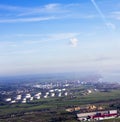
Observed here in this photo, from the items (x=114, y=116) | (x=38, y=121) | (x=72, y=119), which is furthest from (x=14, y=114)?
(x=114, y=116)

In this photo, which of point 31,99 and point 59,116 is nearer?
point 59,116

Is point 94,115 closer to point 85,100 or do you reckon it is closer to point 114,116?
point 114,116

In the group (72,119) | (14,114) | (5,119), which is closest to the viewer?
(72,119)

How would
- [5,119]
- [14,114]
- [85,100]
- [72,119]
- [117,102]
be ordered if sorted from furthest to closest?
1. [85,100]
2. [117,102]
3. [14,114]
4. [5,119]
5. [72,119]

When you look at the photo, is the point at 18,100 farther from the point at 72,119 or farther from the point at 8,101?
the point at 72,119

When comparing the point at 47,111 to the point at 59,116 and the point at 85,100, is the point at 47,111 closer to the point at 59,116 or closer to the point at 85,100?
the point at 59,116

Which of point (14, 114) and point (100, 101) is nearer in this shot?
point (14, 114)

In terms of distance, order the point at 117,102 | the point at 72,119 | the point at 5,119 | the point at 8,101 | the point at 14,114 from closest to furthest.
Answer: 1. the point at 72,119
2. the point at 5,119
3. the point at 14,114
4. the point at 117,102
5. the point at 8,101

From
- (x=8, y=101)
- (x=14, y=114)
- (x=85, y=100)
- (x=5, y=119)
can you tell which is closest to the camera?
(x=5, y=119)

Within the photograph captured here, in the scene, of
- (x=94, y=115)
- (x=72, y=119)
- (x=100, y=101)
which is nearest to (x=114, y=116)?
(x=94, y=115)
